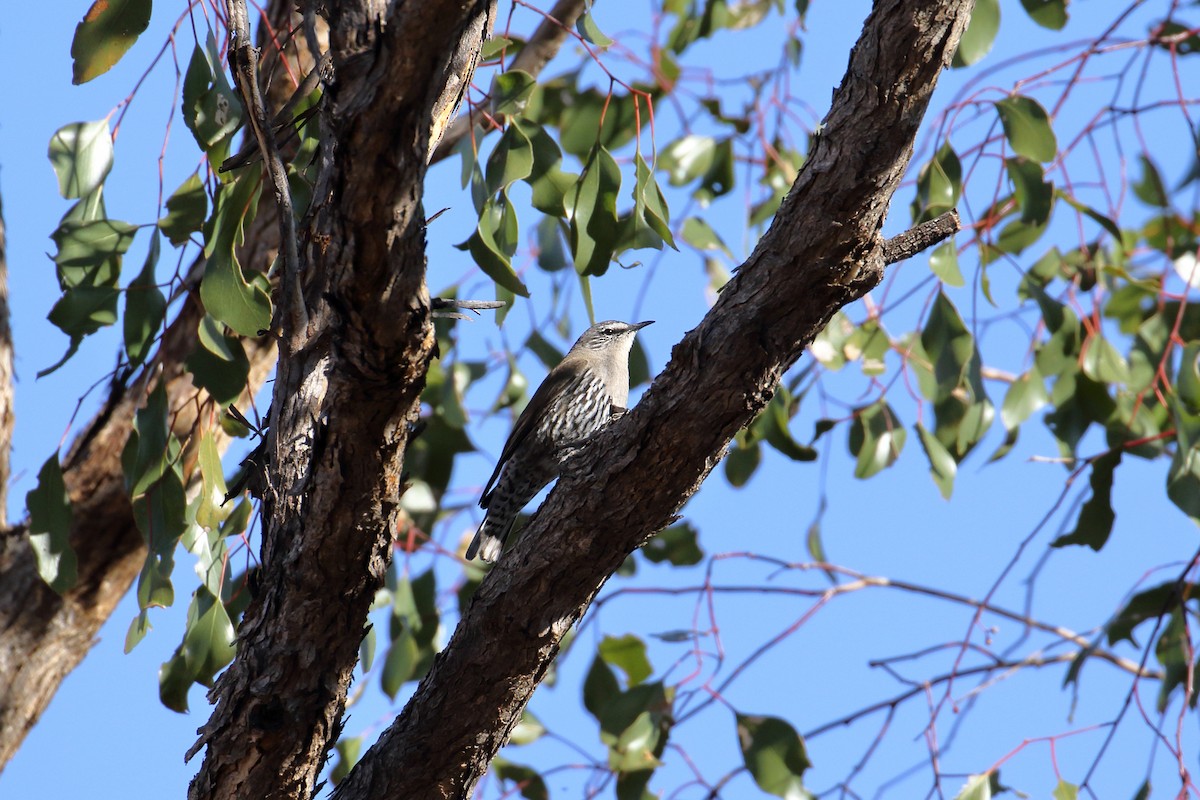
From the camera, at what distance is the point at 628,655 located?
377 centimetres

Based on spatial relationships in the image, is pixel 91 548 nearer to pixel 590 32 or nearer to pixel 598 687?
pixel 598 687

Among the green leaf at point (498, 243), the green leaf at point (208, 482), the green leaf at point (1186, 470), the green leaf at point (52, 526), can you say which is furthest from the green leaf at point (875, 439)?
the green leaf at point (52, 526)

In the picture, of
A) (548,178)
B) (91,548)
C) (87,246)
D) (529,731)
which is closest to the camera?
(87,246)

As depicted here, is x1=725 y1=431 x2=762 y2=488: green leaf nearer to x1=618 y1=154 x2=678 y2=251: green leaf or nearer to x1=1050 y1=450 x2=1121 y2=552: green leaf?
x1=1050 y1=450 x2=1121 y2=552: green leaf

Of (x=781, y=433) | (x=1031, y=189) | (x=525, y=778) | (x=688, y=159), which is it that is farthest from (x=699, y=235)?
(x=525, y=778)

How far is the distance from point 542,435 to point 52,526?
1.61 metres

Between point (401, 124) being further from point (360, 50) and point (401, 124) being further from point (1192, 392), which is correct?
point (1192, 392)

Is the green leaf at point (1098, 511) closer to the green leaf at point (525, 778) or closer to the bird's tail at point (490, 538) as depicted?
the bird's tail at point (490, 538)

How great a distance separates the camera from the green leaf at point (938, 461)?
3389 millimetres

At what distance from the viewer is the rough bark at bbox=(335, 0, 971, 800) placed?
5.74 feet

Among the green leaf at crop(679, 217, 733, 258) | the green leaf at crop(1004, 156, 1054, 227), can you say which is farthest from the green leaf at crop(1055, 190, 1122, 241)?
the green leaf at crop(679, 217, 733, 258)

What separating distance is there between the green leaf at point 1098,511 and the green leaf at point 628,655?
4.42 feet

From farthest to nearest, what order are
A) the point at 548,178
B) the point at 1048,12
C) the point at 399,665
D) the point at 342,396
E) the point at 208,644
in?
the point at 399,665 → the point at 1048,12 → the point at 548,178 → the point at 208,644 → the point at 342,396

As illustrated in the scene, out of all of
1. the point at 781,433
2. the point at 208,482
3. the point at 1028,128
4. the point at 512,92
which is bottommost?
the point at 208,482
